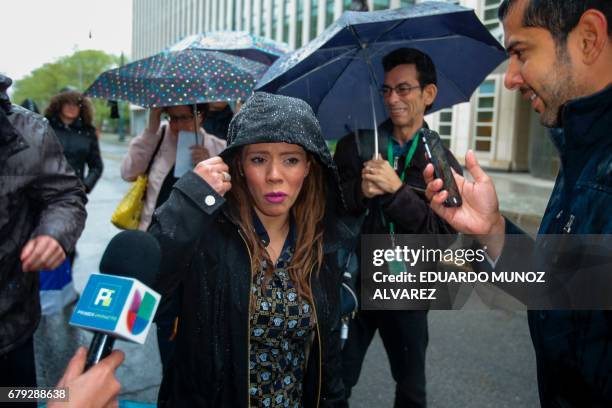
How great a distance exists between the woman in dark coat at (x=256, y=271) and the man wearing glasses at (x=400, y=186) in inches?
18.8

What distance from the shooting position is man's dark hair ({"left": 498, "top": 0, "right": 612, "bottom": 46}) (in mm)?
1283

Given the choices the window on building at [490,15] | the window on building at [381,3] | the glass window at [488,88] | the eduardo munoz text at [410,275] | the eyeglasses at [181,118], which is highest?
the window on building at [381,3]

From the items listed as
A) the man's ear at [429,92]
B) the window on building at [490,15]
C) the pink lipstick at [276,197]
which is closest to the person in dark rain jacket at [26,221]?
the pink lipstick at [276,197]

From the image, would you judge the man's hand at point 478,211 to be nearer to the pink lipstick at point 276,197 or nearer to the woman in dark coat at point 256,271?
the woman in dark coat at point 256,271

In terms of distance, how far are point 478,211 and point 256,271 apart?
857mm

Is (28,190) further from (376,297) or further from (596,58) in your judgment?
(596,58)

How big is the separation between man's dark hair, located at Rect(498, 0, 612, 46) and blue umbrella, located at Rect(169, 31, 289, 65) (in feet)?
11.5

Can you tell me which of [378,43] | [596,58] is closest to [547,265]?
[596,58]

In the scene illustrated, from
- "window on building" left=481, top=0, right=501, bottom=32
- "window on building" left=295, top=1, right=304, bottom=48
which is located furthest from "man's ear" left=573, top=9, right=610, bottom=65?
"window on building" left=295, top=1, right=304, bottom=48

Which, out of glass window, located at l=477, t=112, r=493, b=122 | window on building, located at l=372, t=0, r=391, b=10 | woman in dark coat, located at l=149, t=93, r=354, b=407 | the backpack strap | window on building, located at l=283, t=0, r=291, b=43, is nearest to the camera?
woman in dark coat, located at l=149, t=93, r=354, b=407

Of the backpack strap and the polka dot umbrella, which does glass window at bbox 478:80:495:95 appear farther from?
the backpack strap

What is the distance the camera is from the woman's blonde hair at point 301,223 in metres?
1.97

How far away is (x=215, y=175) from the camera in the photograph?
1.82 meters

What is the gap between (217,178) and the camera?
182cm
